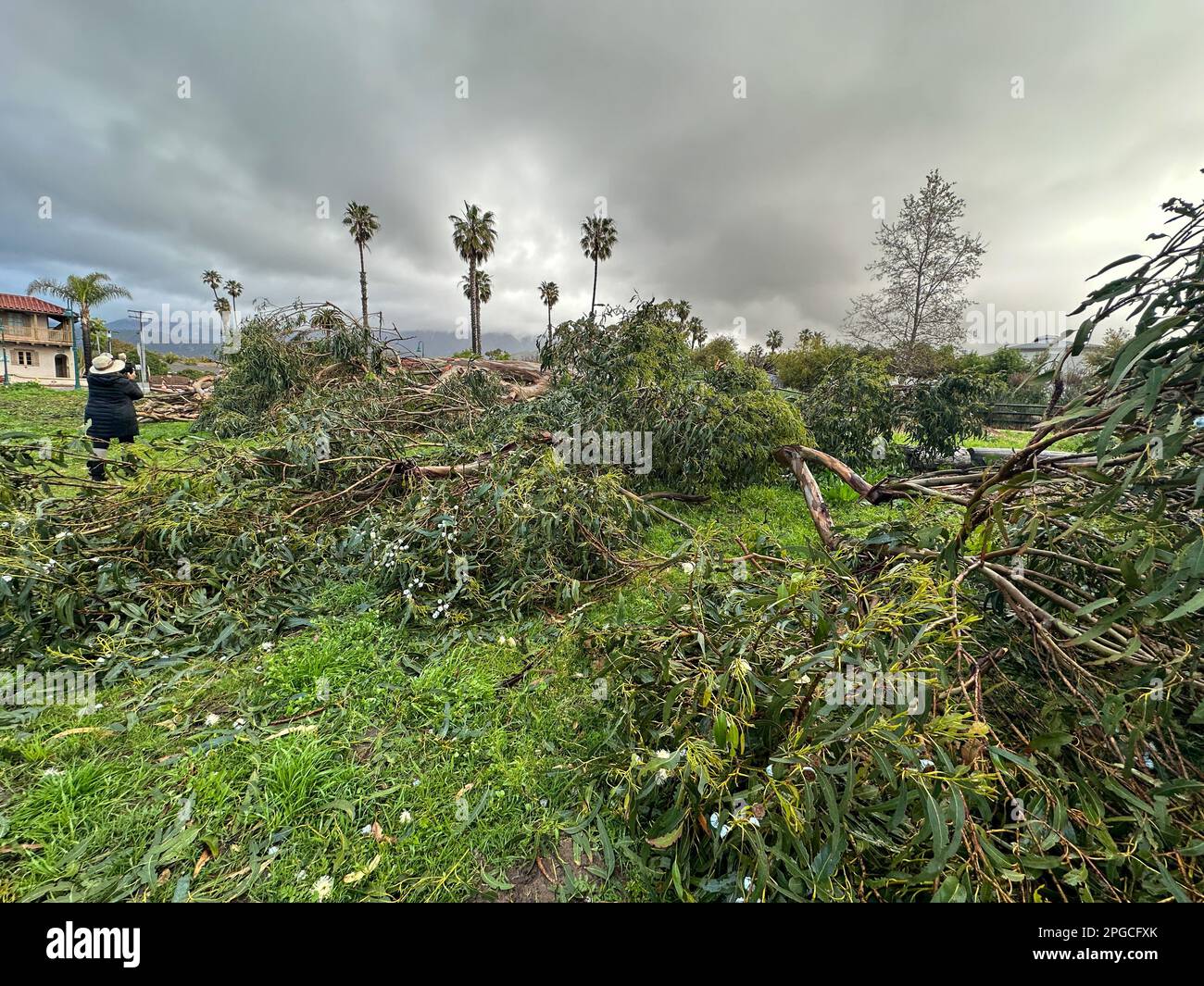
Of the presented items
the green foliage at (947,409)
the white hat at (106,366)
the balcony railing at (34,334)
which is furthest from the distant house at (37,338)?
the green foliage at (947,409)

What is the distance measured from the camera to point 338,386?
28.0 feet

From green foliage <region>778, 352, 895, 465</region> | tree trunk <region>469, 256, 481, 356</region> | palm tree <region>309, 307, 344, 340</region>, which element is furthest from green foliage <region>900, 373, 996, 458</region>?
tree trunk <region>469, 256, 481, 356</region>

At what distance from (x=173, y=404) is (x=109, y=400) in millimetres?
7872

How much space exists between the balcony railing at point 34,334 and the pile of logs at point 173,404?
29.4 meters

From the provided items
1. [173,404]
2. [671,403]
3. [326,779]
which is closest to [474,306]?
[173,404]

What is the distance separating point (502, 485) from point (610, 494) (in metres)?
0.87

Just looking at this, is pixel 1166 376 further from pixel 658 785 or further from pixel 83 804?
pixel 83 804

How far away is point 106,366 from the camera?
226 inches

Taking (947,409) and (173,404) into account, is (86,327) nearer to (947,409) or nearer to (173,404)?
(173,404)

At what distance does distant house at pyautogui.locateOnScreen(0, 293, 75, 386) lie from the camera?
97.5 ft

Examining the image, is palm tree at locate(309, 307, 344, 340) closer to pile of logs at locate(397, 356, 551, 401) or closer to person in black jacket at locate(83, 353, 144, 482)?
pile of logs at locate(397, 356, 551, 401)

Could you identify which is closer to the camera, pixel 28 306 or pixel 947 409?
pixel 947 409

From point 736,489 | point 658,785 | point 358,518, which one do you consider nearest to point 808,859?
point 658,785

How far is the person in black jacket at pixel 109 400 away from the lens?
5672 millimetres
